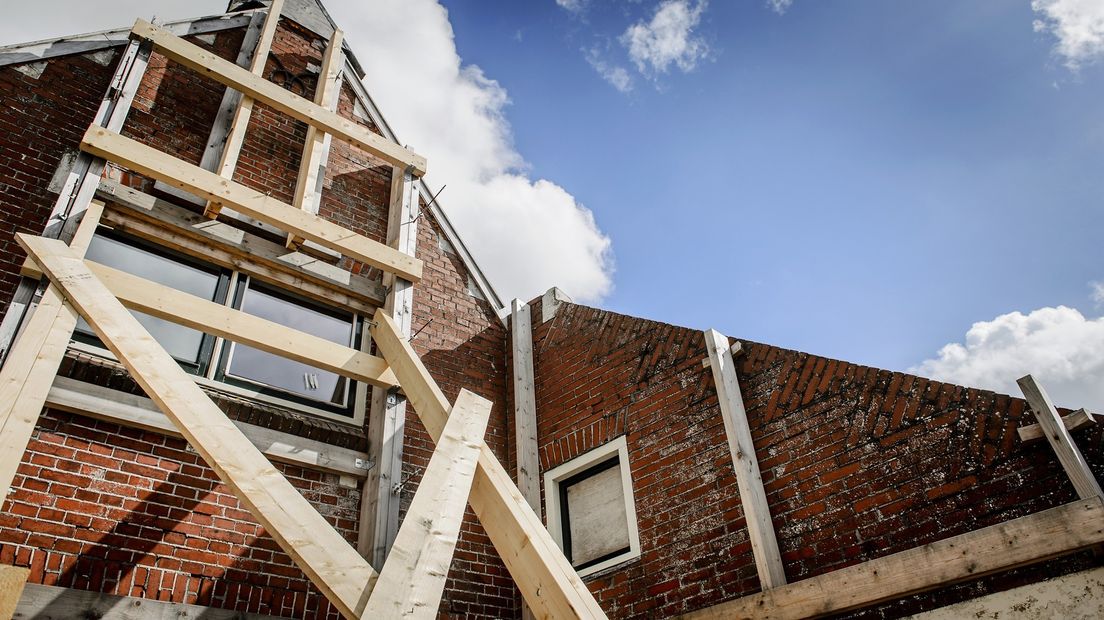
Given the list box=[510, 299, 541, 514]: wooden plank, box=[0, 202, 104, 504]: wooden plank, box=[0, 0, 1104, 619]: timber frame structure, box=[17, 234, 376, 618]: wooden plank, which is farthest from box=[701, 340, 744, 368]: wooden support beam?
box=[0, 202, 104, 504]: wooden plank

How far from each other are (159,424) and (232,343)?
2.94 feet

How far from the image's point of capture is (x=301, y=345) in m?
4.39

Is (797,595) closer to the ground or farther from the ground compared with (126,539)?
closer to the ground

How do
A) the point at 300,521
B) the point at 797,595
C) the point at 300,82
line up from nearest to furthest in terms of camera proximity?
the point at 300,521 → the point at 797,595 → the point at 300,82

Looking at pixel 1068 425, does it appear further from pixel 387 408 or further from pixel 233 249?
pixel 233 249

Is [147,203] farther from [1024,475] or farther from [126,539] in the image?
[1024,475]

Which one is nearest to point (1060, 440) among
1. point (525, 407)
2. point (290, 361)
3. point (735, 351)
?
point (735, 351)

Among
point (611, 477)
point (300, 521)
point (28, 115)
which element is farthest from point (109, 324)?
point (611, 477)

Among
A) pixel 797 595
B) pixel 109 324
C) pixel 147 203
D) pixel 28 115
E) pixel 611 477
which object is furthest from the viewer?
pixel 611 477

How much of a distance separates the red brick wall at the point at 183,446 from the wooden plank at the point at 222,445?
88cm

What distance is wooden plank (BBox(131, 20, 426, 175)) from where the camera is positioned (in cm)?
526

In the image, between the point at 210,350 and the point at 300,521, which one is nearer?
the point at 300,521

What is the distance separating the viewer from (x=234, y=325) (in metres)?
4.23

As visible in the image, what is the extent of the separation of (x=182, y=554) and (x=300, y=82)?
15.1 ft
